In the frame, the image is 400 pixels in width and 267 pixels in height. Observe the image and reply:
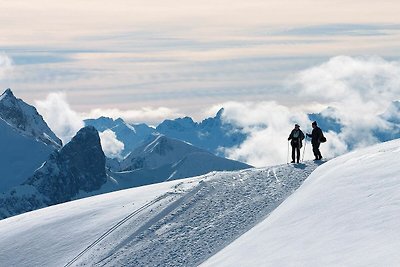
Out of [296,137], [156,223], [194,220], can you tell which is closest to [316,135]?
[296,137]

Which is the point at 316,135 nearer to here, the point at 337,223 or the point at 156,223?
the point at 156,223

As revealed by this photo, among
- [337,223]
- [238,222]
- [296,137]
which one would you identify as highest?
[296,137]

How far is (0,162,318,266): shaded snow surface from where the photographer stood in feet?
117

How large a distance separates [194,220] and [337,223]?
35.5 ft

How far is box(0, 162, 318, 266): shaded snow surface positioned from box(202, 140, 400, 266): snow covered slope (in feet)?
6.43

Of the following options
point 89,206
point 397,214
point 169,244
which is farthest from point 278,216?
point 89,206

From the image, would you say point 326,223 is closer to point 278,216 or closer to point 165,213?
point 278,216

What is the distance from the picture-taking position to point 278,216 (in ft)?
110

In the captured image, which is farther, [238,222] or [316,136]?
[316,136]

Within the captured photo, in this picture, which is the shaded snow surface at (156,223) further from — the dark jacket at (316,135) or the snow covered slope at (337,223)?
the snow covered slope at (337,223)

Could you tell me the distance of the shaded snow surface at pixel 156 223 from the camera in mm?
35656

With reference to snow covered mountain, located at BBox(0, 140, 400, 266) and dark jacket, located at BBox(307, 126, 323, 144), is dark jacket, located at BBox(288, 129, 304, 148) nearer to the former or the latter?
dark jacket, located at BBox(307, 126, 323, 144)

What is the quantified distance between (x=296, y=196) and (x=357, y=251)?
12.3 metres

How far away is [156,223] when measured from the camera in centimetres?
3881
